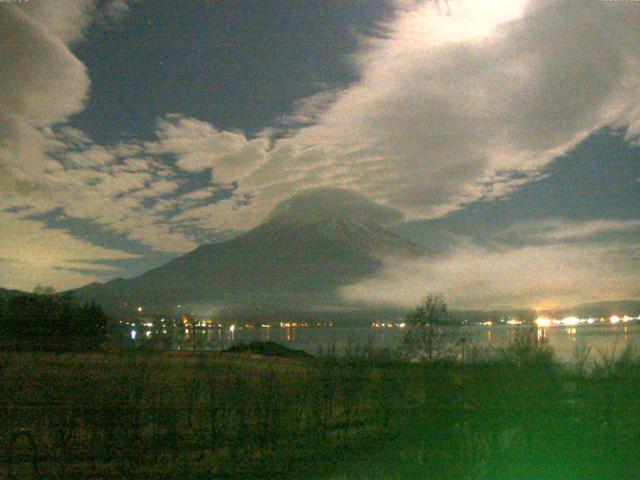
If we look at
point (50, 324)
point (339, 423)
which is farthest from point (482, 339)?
point (50, 324)

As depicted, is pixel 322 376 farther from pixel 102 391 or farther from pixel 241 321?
pixel 241 321

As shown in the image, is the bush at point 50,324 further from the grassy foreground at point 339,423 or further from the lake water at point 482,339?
the grassy foreground at point 339,423

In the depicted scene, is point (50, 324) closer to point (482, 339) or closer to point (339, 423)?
point (482, 339)

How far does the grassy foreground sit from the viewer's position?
32.4 ft

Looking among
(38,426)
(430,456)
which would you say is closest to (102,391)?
(38,426)

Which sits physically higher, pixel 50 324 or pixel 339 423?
pixel 50 324

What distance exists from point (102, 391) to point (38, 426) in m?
1.61

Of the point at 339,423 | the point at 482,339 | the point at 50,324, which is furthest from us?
the point at 50,324

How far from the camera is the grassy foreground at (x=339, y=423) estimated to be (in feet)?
32.4

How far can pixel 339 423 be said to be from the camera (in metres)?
12.2

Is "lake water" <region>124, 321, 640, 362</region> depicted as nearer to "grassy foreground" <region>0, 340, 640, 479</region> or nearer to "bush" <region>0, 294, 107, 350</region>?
"grassy foreground" <region>0, 340, 640, 479</region>

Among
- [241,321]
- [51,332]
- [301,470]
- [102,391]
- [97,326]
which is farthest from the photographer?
[241,321]

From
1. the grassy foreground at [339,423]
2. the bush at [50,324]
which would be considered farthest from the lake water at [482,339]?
the bush at [50,324]

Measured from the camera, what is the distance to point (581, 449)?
1134 centimetres
